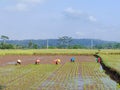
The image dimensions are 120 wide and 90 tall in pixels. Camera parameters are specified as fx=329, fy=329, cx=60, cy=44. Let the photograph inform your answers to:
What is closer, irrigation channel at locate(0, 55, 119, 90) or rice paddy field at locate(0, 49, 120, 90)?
irrigation channel at locate(0, 55, 119, 90)

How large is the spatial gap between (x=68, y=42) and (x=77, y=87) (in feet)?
271

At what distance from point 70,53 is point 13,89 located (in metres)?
30.0

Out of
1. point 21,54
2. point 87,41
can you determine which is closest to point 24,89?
point 21,54

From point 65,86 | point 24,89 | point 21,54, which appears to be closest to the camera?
point 24,89

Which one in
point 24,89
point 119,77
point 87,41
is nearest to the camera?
point 24,89

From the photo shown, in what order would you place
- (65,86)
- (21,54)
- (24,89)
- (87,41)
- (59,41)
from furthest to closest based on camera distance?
(87,41), (59,41), (21,54), (65,86), (24,89)

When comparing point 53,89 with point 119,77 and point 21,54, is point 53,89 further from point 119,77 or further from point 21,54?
point 21,54

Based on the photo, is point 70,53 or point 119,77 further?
point 70,53

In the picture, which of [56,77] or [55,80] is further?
[56,77]

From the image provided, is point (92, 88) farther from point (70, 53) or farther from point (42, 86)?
→ point (70, 53)

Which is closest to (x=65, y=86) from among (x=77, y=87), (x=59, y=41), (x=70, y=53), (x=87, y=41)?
(x=77, y=87)

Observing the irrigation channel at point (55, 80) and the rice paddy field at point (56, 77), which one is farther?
the rice paddy field at point (56, 77)

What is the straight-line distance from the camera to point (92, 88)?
10.7m

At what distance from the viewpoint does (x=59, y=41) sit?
91.9 metres
